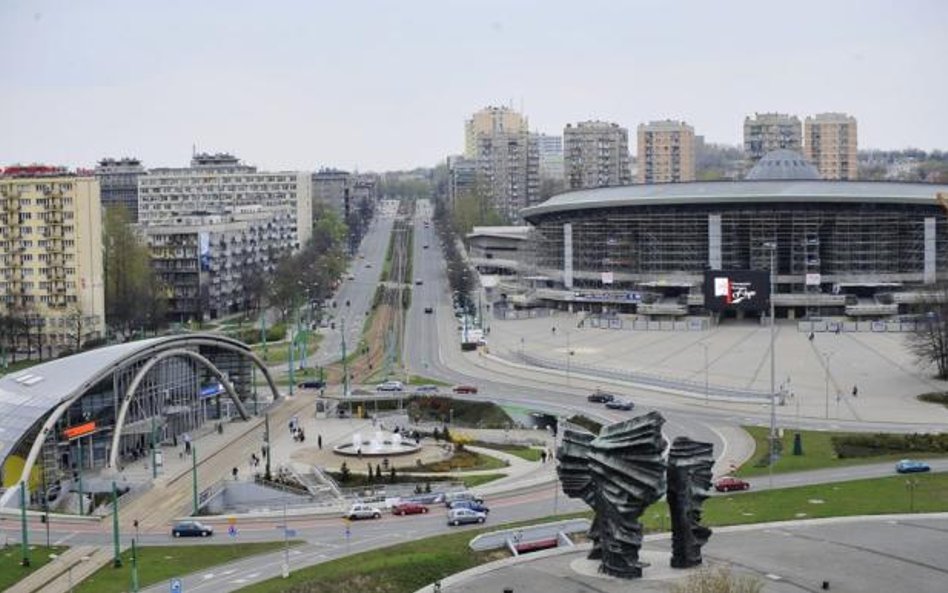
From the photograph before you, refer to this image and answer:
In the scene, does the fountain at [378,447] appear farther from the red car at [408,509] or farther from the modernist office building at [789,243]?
the modernist office building at [789,243]

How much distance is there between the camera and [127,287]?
105375 mm

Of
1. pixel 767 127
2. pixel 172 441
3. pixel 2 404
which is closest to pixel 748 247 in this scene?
pixel 172 441

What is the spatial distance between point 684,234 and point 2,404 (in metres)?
69.8

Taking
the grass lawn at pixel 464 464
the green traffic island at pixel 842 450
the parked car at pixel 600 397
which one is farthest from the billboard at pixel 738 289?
the grass lawn at pixel 464 464

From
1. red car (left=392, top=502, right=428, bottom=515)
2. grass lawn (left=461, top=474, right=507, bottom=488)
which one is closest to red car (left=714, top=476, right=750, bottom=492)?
grass lawn (left=461, top=474, right=507, bottom=488)

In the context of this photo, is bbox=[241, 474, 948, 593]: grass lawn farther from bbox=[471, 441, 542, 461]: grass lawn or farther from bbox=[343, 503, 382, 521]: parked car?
Result: bbox=[471, 441, 542, 461]: grass lawn

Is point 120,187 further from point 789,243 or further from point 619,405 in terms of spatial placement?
point 619,405

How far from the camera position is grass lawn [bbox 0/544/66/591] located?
3794 centimetres

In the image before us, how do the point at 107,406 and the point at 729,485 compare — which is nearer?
the point at 729,485

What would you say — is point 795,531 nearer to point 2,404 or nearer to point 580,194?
point 2,404

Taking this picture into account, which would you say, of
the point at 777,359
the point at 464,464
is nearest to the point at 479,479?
the point at 464,464

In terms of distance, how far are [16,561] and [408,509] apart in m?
13.0

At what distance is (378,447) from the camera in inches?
2245

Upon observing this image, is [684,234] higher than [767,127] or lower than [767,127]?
lower
